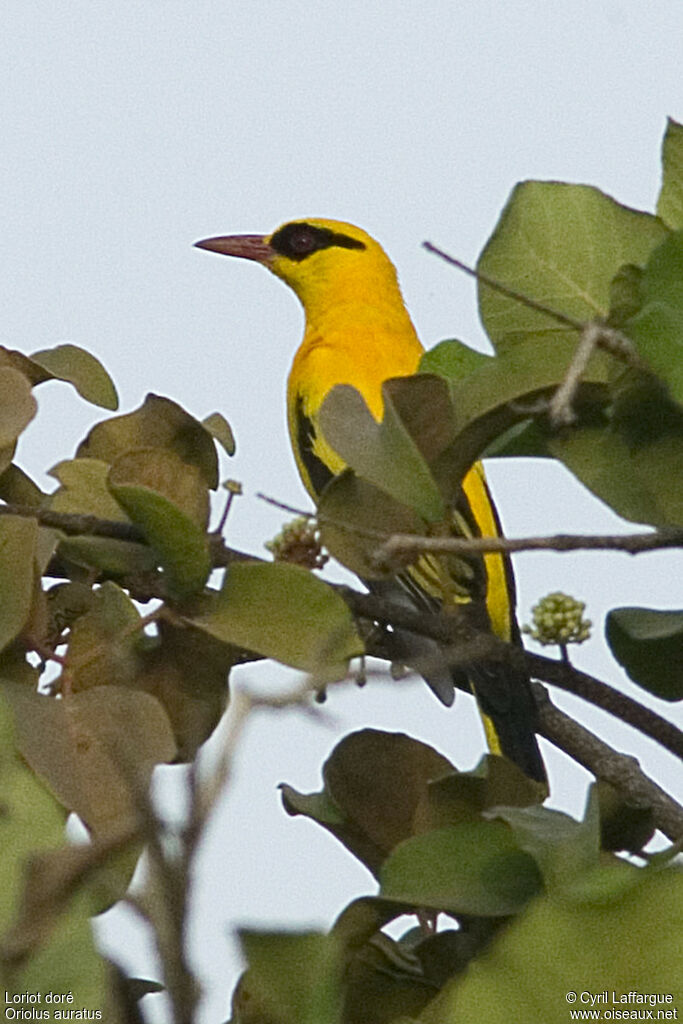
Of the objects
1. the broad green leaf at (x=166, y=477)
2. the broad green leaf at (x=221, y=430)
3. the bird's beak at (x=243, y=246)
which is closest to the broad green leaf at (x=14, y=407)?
the broad green leaf at (x=166, y=477)

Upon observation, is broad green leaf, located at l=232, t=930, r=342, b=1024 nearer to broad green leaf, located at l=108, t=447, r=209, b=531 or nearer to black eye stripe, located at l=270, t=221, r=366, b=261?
broad green leaf, located at l=108, t=447, r=209, b=531

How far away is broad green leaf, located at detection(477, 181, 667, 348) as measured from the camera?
162 cm

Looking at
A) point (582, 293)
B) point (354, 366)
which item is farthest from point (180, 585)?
point (354, 366)

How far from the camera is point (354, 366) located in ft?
12.5

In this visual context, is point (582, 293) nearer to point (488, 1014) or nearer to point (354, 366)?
point (488, 1014)

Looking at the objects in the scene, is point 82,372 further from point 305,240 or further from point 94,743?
point 305,240

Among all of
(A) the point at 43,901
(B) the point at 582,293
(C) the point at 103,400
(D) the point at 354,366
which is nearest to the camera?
(A) the point at 43,901

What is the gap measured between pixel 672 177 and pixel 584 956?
2.83ft

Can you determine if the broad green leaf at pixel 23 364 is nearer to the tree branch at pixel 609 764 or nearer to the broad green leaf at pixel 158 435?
the broad green leaf at pixel 158 435

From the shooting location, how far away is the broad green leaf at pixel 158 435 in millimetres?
1883

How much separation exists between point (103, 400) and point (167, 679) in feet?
1.70

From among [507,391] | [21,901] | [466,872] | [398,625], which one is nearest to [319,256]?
[398,625]

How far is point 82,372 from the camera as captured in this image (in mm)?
1949

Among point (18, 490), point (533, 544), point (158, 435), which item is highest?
point (533, 544)
